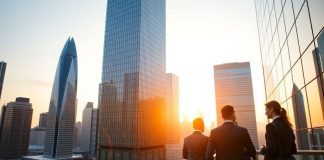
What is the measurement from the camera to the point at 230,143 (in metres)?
4.41

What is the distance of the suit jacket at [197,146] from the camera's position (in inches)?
216

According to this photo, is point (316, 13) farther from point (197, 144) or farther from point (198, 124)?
point (197, 144)

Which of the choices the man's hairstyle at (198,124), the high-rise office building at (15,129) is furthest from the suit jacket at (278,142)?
the high-rise office building at (15,129)

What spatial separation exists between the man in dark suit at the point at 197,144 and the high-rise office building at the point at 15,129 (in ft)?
660

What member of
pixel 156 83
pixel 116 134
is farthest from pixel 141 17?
pixel 116 134

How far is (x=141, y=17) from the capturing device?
9188 centimetres

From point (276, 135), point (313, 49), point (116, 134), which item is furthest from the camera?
point (116, 134)

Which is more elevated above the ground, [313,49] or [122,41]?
[122,41]

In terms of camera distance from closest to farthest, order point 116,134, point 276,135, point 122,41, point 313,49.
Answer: point 276,135
point 313,49
point 116,134
point 122,41

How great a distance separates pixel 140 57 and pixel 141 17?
16.8 metres

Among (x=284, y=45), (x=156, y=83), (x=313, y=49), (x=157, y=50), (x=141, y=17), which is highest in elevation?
(x=141, y=17)

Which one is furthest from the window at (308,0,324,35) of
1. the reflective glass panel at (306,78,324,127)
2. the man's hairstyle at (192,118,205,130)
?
the man's hairstyle at (192,118,205,130)

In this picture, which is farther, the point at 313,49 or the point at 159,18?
the point at 159,18

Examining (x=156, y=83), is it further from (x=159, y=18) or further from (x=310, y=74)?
(x=310, y=74)
